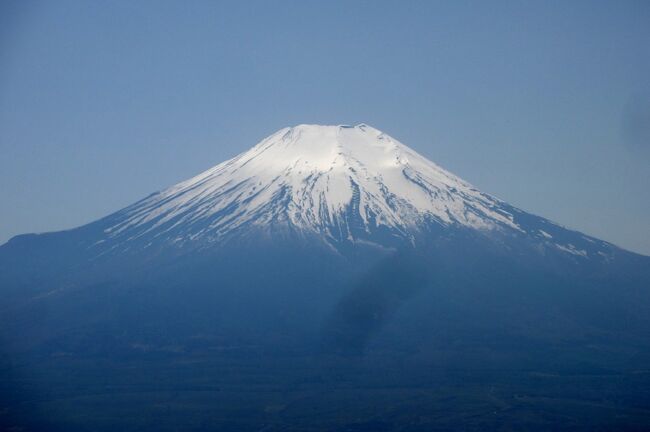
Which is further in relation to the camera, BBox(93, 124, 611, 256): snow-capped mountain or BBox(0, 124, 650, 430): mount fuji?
BBox(93, 124, 611, 256): snow-capped mountain

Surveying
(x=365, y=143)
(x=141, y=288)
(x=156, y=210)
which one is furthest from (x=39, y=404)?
(x=365, y=143)

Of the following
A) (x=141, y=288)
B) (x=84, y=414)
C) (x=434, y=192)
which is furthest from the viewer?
(x=434, y=192)

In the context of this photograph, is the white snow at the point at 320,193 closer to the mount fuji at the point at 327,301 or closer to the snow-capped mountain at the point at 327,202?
the snow-capped mountain at the point at 327,202

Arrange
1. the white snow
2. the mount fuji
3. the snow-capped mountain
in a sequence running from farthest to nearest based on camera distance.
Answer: the white snow → the snow-capped mountain → the mount fuji

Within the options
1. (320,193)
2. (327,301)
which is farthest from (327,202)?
(327,301)

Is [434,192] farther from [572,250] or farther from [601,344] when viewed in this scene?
[601,344]

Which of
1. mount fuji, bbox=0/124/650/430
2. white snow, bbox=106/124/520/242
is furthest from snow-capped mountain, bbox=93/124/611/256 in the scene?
mount fuji, bbox=0/124/650/430

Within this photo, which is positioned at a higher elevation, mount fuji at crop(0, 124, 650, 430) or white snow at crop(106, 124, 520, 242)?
white snow at crop(106, 124, 520, 242)

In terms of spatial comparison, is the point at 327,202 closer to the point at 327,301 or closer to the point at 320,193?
the point at 320,193

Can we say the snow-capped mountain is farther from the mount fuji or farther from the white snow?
the mount fuji
